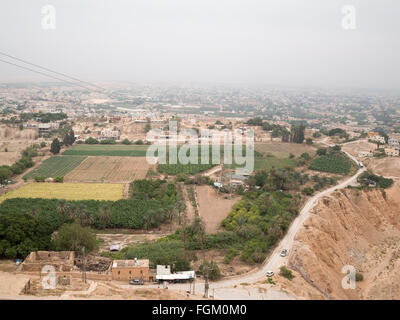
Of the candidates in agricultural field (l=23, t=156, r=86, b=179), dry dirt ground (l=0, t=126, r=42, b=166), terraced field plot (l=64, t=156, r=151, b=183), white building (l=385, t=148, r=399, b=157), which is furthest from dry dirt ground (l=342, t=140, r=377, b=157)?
dry dirt ground (l=0, t=126, r=42, b=166)

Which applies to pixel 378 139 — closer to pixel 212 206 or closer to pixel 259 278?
pixel 212 206

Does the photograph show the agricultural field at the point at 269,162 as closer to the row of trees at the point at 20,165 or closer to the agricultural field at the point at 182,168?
the agricultural field at the point at 182,168

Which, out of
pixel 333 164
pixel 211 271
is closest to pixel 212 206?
pixel 211 271

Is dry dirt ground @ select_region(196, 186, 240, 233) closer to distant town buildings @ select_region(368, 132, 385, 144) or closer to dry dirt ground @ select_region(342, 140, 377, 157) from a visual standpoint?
dry dirt ground @ select_region(342, 140, 377, 157)

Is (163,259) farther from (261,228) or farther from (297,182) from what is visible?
(297,182)

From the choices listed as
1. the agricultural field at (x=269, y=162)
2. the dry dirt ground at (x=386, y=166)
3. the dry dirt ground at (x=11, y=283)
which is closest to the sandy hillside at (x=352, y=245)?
the dry dirt ground at (x=386, y=166)

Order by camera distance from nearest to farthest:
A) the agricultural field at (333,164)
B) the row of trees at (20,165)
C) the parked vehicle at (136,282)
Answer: the parked vehicle at (136,282) < the row of trees at (20,165) < the agricultural field at (333,164)

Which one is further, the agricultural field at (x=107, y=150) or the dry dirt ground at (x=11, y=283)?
the agricultural field at (x=107, y=150)
